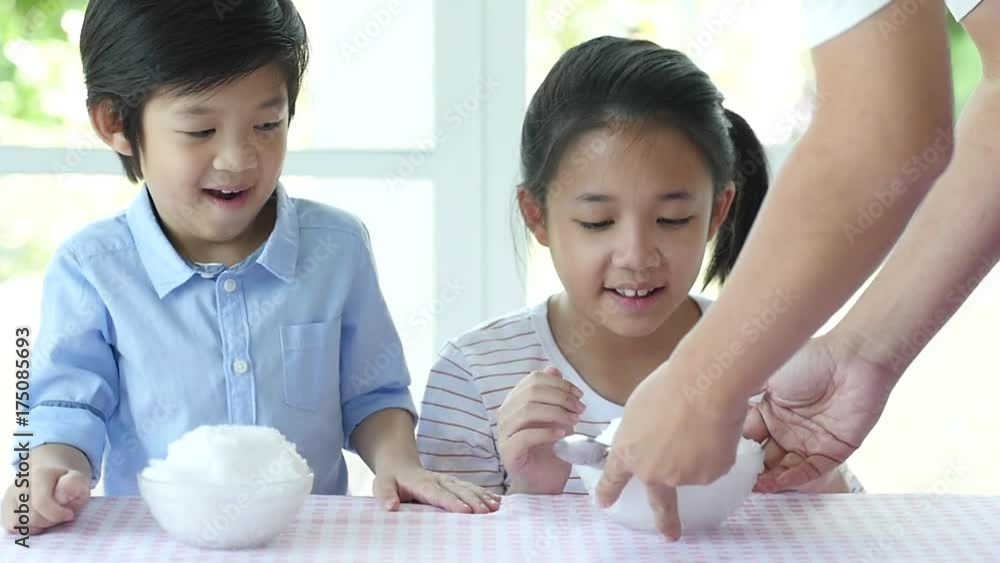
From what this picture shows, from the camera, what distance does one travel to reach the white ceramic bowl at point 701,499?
1132mm

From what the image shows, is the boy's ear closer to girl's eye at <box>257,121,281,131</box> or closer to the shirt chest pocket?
girl's eye at <box>257,121,281,131</box>

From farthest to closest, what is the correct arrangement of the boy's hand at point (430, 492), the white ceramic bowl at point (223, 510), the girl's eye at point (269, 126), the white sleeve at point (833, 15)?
the girl's eye at point (269, 126), the boy's hand at point (430, 492), the white ceramic bowl at point (223, 510), the white sleeve at point (833, 15)

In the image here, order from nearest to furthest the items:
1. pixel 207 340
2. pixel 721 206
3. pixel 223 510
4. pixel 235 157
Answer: pixel 223 510 → pixel 235 157 → pixel 207 340 → pixel 721 206

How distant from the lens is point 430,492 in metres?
1.31

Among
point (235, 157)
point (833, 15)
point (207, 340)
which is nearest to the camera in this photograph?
point (833, 15)

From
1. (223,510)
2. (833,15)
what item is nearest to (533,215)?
(223,510)

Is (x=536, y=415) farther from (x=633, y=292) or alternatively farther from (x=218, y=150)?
(x=218, y=150)

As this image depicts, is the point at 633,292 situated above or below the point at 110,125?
below

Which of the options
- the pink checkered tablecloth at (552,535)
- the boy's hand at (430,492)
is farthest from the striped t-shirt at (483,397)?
the pink checkered tablecloth at (552,535)

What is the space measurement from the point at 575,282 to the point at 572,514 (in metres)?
0.43

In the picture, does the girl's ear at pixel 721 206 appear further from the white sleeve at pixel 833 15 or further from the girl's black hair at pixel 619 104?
the white sleeve at pixel 833 15

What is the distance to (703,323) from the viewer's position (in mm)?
919

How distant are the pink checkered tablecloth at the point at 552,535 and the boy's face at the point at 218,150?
1.31 ft

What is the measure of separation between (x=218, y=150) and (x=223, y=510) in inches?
21.1
